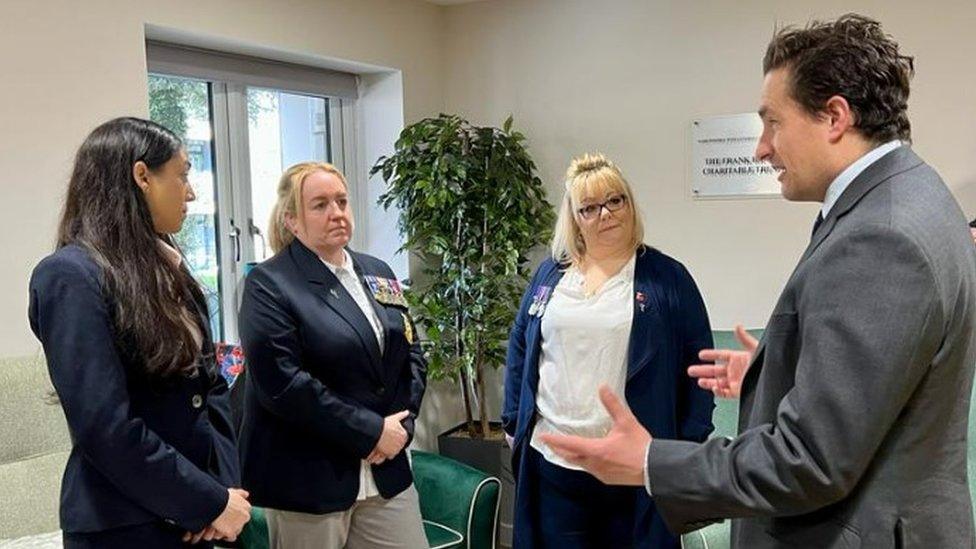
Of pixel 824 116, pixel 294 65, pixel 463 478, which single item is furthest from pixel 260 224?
pixel 824 116

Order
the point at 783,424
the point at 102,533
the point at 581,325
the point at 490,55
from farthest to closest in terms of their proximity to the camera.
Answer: the point at 490,55 → the point at 581,325 → the point at 102,533 → the point at 783,424

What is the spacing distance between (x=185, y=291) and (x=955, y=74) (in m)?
2.79

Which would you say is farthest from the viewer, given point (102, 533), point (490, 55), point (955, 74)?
point (490, 55)

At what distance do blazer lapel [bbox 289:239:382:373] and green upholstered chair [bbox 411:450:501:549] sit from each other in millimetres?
803

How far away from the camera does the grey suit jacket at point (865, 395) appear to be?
33.5 inches

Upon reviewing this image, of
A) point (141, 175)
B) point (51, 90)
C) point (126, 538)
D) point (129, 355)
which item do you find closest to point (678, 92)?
point (51, 90)

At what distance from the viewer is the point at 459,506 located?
2590 millimetres

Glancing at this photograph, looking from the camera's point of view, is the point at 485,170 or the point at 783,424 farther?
Answer: the point at 485,170

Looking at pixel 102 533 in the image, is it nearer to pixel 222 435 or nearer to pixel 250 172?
pixel 222 435

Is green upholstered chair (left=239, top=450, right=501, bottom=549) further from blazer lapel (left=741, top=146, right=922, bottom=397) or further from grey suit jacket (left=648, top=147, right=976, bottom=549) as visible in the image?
blazer lapel (left=741, top=146, right=922, bottom=397)

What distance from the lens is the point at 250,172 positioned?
3201 millimetres

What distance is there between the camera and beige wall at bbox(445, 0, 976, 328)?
9.62 feet

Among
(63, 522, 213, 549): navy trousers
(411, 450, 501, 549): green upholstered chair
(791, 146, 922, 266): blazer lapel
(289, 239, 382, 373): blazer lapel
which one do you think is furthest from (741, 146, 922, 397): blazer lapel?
(411, 450, 501, 549): green upholstered chair

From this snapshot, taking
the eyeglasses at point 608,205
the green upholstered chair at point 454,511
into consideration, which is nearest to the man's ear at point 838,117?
the eyeglasses at point 608,205
